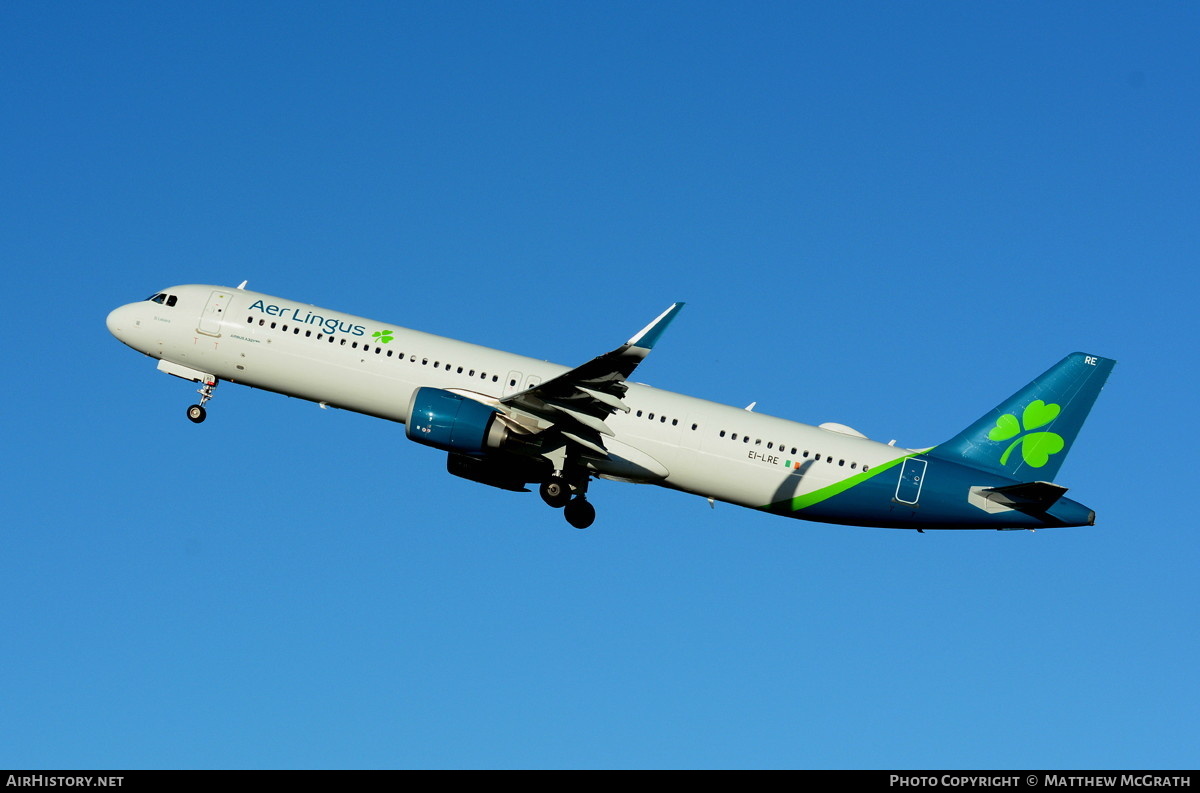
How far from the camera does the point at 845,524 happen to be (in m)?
44.4

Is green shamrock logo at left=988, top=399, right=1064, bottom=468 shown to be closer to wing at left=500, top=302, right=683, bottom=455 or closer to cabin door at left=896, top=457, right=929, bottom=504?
cabin door at left=896, top=457, right=929, bottom=504

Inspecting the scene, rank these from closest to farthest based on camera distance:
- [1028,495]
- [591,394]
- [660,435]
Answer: [591,394], [1028,495], [660,435]

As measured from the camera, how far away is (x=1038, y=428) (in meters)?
44.6

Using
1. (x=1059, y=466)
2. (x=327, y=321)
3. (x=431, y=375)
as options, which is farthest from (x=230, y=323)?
(x=1059, y=466)

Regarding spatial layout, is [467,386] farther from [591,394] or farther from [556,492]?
[591,394]

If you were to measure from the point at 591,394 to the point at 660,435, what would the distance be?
3.97 metres

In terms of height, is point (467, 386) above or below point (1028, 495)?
above

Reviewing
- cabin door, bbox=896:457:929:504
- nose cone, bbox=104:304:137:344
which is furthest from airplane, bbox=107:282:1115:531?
nose cone, bbox=104:304:137:344

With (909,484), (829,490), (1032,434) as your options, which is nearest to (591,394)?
(829,490)

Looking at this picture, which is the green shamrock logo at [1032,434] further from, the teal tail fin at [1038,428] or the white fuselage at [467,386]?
the white fuselage at [467,386]
